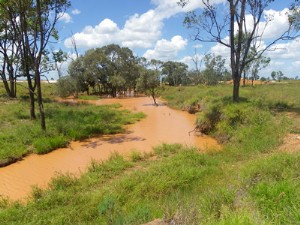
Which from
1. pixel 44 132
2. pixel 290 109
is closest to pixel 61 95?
pixel 44 132

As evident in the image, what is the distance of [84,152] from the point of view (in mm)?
12062

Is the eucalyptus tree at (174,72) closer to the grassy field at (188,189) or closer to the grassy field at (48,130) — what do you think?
the grassy field at (48,130)

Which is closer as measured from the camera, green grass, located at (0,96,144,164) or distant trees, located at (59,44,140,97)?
green grass, located at (0,96,144,164)

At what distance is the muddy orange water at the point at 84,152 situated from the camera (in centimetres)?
910

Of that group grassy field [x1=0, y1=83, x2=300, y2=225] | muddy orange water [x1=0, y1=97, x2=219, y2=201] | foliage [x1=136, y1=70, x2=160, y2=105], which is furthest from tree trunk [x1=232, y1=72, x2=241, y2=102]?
foliage [x1=136, y1=70, x2=160, y2=105]

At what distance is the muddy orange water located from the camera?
9102mm

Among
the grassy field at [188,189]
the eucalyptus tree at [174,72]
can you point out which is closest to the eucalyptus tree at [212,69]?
the eucalyptus tree at [174,72]

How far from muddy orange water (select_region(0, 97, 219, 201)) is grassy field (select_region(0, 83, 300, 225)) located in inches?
50.3

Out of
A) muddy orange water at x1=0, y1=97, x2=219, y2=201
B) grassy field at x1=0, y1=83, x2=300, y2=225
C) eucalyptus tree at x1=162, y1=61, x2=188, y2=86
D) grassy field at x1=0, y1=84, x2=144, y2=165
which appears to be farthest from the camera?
eucalyptus tree at x1=162, y1=61, x2=188, y2=86

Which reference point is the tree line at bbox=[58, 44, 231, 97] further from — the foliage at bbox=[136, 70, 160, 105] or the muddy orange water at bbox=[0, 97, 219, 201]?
the muddy orange water at bbox=[0, 97, 219, 201]

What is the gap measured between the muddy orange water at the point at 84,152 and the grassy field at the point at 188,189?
4.20 ft

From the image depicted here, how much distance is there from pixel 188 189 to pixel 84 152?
6.12 metres

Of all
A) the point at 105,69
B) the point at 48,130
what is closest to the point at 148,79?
the point at 105,69

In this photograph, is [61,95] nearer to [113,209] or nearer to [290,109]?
[290,109]
